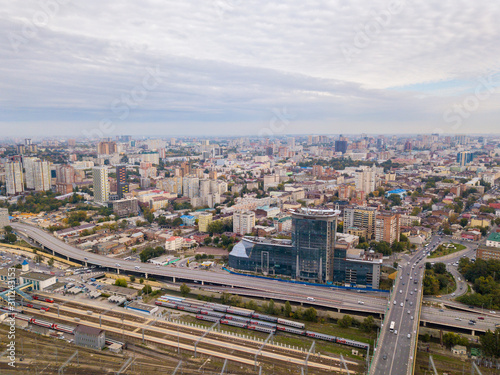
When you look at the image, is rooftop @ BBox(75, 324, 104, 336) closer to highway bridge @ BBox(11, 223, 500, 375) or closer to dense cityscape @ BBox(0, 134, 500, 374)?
dense cityscape @ BBox(0, 134, 500, 374)

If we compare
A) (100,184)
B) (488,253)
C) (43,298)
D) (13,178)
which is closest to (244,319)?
(43,298)

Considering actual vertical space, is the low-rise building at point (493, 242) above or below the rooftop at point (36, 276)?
above

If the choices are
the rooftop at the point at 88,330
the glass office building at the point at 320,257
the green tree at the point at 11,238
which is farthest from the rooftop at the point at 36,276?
the glass office building at the point at 320,257

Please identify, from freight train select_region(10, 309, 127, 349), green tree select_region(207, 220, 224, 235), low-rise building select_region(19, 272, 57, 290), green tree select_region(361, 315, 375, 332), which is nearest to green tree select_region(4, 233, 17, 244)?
low-rise building select_region(19, 272, 57, 290)

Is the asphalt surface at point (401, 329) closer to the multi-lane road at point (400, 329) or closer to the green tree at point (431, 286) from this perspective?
the multi-lane road at point (400, 329)

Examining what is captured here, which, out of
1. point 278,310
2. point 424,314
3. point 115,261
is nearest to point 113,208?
point 115,261

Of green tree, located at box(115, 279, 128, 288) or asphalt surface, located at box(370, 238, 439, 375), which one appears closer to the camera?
asphalt surface, located at box(370, 238, 439, 375)
